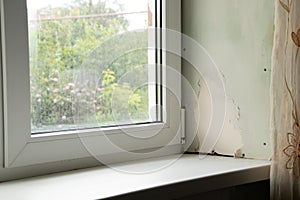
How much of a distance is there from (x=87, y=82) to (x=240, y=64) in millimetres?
406

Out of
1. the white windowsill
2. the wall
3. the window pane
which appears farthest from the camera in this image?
the wall

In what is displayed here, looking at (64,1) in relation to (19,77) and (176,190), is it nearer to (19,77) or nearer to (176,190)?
(19,77)

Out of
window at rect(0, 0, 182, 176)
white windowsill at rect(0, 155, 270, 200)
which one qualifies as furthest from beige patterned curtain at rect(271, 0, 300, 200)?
window at rect(0, 0, 182, 176)

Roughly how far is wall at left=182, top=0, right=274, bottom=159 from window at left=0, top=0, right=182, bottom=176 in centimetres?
8

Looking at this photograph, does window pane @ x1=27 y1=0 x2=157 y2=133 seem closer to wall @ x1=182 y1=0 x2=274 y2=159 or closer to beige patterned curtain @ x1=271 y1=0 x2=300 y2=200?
wall @ x1=182 y1=0 x2=274 y2=159

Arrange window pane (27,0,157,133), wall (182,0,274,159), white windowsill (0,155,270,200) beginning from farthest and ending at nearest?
1. wall (182,0,274,159)
2. window pane (27,0,157,133)
3. white windowsill (0,155,270,200)

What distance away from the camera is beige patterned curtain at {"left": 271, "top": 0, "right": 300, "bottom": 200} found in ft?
3.72

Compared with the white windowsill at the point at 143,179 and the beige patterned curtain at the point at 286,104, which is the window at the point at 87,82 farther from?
the beige patterned curtain at the point at 286,104

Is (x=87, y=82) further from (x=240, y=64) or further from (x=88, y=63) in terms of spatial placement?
(x=240, y=64)

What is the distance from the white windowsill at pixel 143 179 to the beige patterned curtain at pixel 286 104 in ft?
0.21

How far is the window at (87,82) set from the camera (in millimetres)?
1056

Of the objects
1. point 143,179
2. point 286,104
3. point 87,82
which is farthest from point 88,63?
point 286,104

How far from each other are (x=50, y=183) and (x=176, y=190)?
271mm

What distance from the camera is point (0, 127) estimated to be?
3.42ft
